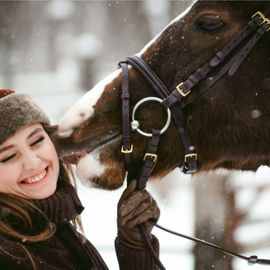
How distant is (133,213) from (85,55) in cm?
455

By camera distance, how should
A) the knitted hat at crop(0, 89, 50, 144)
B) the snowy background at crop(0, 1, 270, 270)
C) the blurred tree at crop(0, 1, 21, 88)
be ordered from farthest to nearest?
the blurred tree at crop(0, 1, 21, 88) < the snowy background at crop(0, 1, 270, 270) < the knitted hat at crop(0, 89, 50, 144)

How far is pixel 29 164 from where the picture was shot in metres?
1.62

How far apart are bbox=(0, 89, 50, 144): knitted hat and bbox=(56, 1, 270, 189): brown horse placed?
183 mm

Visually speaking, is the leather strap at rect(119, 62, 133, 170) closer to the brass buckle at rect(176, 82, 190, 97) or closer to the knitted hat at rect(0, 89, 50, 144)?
the brass buckle at rect(176, 82, 190, 97)

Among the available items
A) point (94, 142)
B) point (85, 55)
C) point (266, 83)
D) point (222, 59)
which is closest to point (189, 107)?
point (222, 59)

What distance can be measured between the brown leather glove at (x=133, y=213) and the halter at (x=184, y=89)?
5 cm

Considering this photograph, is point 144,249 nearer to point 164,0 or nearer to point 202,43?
point 202,43

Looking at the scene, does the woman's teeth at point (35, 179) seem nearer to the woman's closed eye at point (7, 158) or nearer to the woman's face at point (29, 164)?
the woman's face at point (29, 164)

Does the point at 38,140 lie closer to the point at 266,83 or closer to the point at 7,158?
the point at 7,158

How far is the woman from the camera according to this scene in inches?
62.1

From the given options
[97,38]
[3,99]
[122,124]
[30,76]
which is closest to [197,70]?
[122,124]

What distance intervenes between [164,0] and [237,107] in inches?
158

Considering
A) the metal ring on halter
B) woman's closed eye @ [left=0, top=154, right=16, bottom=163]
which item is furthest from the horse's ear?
woman's closed eye @ [left=0, top=154, right=16, bottom=163]

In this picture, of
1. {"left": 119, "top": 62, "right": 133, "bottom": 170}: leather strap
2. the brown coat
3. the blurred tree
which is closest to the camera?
the brown coat
